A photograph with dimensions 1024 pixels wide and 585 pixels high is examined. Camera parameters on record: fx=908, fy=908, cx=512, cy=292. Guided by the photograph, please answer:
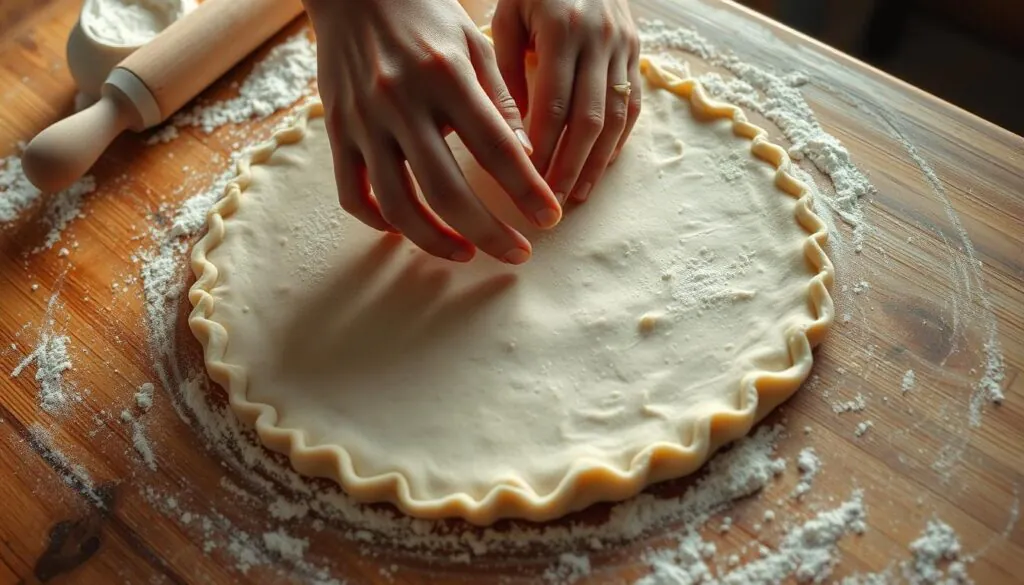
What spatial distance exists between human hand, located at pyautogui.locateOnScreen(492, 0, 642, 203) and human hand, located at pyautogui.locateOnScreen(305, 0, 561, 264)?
8 centimetres

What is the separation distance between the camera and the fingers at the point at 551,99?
4.00 ft

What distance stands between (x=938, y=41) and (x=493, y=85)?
4.42 feet

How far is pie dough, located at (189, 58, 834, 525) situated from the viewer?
42.8 inches

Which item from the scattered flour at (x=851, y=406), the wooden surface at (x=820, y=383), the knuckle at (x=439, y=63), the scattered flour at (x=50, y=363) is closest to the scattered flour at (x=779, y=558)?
the wooden surface at (x=820, y=383)

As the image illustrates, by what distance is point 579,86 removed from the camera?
1229 mm

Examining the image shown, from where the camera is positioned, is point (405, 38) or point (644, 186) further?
point (644, 186)

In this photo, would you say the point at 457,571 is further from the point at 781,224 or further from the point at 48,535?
the point at 781,224

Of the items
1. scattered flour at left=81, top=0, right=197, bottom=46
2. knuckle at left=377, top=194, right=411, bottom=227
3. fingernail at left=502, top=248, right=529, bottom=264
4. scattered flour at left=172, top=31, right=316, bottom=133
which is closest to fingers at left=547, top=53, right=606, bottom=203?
fingernail at left=502, top=248, right=529, bottom=264

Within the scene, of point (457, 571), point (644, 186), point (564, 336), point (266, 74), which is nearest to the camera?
point (457, 571)

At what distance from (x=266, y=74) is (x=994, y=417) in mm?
1280

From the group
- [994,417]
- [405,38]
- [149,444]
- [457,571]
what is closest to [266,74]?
[405,38]

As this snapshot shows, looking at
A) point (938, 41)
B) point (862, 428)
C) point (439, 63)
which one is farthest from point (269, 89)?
point (938, 41)

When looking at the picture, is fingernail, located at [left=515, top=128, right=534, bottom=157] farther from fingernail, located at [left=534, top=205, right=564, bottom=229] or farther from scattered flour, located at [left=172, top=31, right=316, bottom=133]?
scattered flour, located at [left=172, top=31, right=316, bottom=133]

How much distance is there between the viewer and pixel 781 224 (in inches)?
50.3
